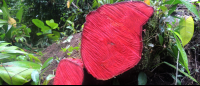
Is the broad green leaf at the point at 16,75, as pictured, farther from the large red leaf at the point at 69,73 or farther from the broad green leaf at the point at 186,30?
the broad green leaf at the point at 186,30

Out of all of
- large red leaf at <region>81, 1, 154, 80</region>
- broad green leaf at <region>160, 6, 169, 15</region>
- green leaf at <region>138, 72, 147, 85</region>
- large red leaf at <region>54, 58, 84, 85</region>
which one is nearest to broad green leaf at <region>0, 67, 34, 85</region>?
large red leaf at <region>54, 58, 84, 85</region>

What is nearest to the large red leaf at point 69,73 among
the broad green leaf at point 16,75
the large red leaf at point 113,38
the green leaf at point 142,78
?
the large red leaf at point 113,38

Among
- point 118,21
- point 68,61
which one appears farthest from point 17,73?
point 118,21

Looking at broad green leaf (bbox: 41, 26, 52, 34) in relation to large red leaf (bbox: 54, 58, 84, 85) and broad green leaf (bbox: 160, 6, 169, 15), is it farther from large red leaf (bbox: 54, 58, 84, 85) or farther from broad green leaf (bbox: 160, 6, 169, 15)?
broad green leaf (bbox: 160, 6, 169, 15)

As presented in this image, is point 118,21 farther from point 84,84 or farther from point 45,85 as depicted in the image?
point 45,85

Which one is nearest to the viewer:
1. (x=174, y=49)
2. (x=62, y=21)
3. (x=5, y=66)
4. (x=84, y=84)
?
(x=84, y=84)

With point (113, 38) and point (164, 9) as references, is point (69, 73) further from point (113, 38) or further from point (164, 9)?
point (164, 9)
